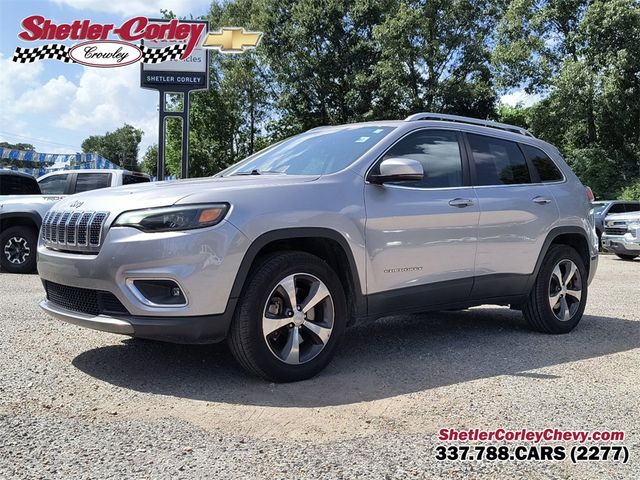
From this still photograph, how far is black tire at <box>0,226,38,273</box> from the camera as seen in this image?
10.0 m

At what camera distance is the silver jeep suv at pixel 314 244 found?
3.58 meters

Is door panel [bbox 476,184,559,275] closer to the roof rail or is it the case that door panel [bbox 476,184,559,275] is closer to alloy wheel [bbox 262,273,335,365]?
the roof rail

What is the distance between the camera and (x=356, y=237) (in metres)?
4.16

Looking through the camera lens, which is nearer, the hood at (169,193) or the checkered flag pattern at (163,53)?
the hood at (169,193)

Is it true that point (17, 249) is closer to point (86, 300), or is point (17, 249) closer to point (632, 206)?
point (86, 300)

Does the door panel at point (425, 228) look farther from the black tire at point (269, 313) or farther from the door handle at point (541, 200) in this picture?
the door handle at point (541, 200)

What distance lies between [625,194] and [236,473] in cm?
2615

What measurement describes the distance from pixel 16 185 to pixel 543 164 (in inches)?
344

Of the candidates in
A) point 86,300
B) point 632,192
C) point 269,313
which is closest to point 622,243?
point 632,192

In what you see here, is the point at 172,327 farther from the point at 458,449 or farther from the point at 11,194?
the point at 11,194

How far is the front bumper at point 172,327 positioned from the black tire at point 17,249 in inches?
287

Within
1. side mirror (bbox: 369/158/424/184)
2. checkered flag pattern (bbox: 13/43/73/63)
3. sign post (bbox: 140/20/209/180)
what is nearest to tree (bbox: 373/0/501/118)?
sign post (bbox: 140/20/209/180)

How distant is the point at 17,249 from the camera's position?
1008 cm

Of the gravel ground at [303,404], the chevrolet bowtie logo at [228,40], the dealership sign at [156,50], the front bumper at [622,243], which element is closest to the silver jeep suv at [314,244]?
the gravel ground at [303,404]
